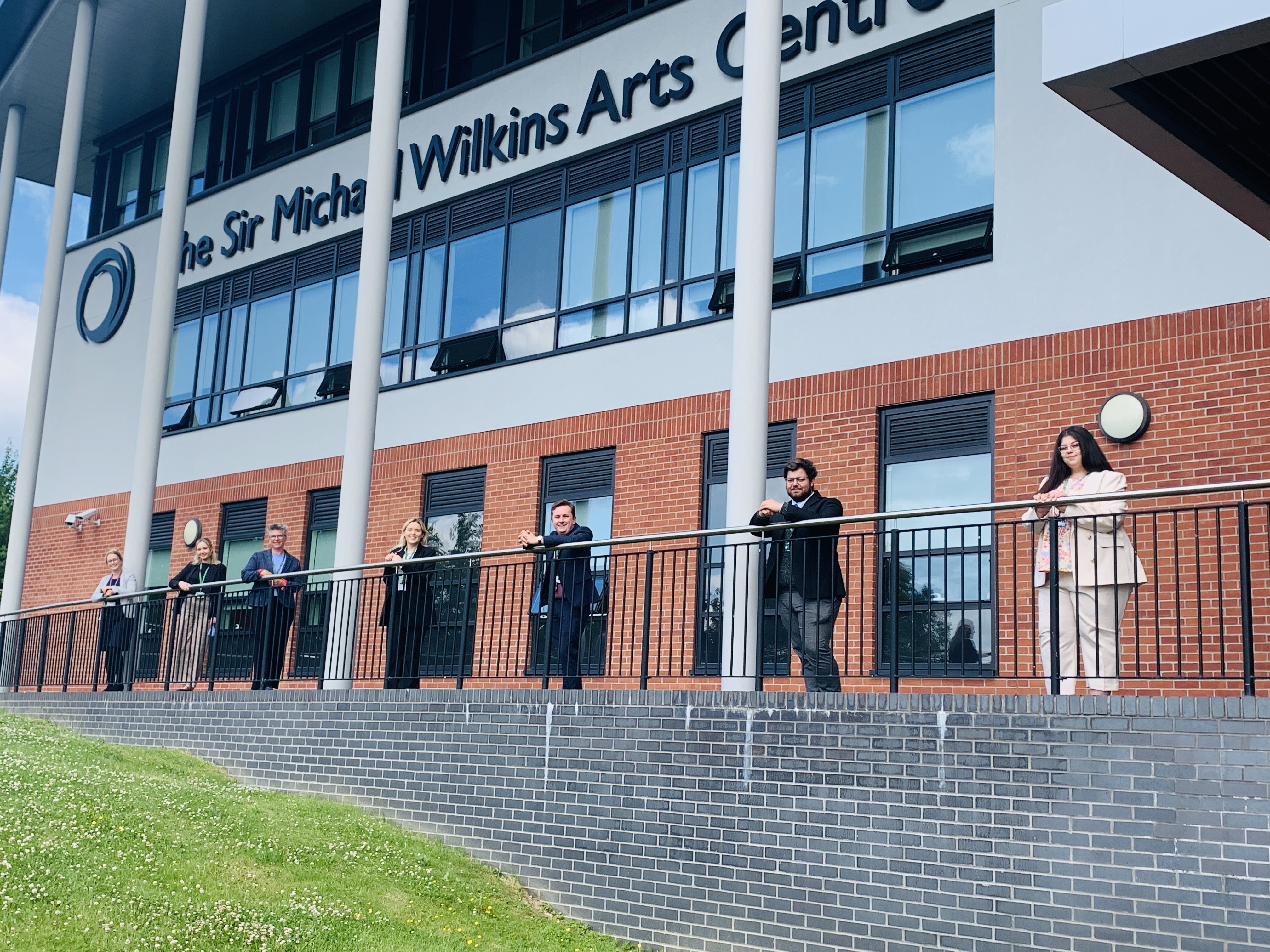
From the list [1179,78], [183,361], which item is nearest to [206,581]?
[183,361]

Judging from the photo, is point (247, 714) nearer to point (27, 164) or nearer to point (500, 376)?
point (500, 376)

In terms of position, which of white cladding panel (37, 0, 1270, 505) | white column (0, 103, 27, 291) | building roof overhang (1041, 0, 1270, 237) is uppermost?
white column (0, 103, 27, 291)

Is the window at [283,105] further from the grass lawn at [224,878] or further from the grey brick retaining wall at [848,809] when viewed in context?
the grass lawn at [224,878]

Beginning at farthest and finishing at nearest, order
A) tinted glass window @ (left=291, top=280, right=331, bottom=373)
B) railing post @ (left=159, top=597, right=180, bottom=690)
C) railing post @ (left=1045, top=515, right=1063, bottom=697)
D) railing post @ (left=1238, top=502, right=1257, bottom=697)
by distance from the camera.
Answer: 1. tinted glass window @ (left=291, top=280, right=331, bottom=373)
2. railing post @ (left=159, top=597, right=180, bottom=690)
3. railing post @ (left=1045, top=515, right=1063, bottom=697)
4. railing post @ (left=1238, top=502, right=1257, bottom=697)

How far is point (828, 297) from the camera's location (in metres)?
13.6

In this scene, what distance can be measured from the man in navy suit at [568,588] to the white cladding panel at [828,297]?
3610 millimetres

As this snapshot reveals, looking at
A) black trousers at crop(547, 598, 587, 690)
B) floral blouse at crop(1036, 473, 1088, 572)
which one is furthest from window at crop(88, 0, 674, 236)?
floral blouse at crop(1036, 473, 1088, 572)

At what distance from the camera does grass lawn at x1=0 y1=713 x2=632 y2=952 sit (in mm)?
7352

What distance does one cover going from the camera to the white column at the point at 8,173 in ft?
75.7

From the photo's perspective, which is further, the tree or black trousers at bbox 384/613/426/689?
the tree

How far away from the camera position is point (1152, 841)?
6.96 meters

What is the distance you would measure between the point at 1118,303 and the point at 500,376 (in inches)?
296

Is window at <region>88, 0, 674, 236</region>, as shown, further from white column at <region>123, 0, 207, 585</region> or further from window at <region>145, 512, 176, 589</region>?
window at <region>145, 512, 176, 589</region>

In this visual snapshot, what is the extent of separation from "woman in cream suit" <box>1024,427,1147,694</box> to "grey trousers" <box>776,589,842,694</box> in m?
1.27
